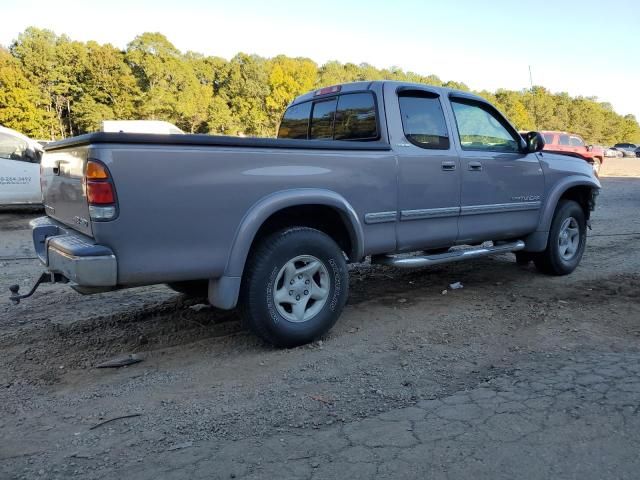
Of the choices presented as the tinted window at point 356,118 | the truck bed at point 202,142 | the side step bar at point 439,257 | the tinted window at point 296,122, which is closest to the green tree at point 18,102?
the tinted window at point 296,122

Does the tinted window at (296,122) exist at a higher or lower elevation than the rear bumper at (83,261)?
higher

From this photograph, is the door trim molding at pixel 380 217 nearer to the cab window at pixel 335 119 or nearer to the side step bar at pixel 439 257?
the side step bar at pixel 439 257

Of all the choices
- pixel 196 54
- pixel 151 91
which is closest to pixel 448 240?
pixel 151 91

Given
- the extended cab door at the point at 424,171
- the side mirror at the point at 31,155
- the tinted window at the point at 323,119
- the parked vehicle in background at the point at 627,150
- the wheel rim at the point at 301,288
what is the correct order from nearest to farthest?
the wheel rim at the point at 301,288
the extended cab door at the point at 424,171
the tinted window at the point at 323,119
the side mirror at the point at 31,155
the parked vehicle in background at the point at 627,150

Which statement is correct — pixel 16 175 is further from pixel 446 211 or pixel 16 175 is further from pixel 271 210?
pixel 446 211

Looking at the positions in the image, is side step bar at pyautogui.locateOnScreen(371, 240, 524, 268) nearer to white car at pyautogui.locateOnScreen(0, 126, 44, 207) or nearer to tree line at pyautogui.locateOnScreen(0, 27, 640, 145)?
white car at pyautogui.locateOnScreen(0, 126, 44, 207)

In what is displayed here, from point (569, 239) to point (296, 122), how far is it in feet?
11.7

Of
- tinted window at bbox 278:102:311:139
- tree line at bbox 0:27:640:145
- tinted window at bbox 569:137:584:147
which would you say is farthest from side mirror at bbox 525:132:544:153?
tree line at bbox 0:27:640:145

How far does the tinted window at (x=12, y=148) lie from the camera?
11.8 m

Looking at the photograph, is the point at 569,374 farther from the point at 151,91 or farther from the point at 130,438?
the point at 151,91

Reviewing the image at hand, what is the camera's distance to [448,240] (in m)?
5.05

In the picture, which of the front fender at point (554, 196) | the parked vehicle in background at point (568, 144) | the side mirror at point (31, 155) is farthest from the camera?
the parked vehicle in background at point (568, 144)

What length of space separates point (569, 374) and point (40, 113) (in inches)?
1949

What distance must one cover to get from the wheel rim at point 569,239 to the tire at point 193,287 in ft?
13.6
